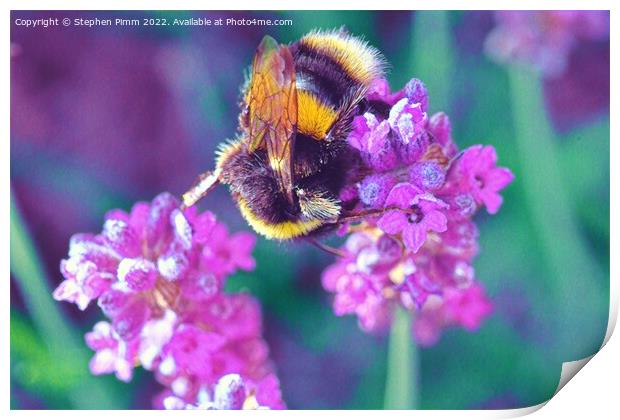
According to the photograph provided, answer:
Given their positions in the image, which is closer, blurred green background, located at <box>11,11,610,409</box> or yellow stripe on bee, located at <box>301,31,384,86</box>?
yellow stripe on bee, located at <box>301,31,384,86</box>

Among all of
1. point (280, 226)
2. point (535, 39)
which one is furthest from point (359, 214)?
point (535, 39)

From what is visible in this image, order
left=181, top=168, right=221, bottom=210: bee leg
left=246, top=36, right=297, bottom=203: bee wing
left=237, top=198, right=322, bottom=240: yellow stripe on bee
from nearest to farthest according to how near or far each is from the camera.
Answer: left=246, top=36, right=297, bottom=203: bee wing → left=237, top=198, right=322, bottom=240: yellow stripe on bee → left=181, top=168, right=221, bottom=210: bee leg

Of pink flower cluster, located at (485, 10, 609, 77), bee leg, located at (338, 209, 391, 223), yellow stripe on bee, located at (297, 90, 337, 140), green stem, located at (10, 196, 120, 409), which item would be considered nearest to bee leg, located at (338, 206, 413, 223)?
bee leg, located at (338, 209, 391, 223)

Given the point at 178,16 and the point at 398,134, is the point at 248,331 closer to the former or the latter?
the point at 398,134

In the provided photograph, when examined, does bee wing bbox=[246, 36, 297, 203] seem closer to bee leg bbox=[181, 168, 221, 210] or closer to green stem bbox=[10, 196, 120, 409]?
bee leg bbox=[181, 168, 221, 210]

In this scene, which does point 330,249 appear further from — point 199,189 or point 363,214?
point 199,189

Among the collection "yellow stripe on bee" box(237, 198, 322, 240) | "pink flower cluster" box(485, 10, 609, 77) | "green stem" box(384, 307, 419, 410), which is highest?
"pink flower cluster" box(485, 10, 609, 77)
